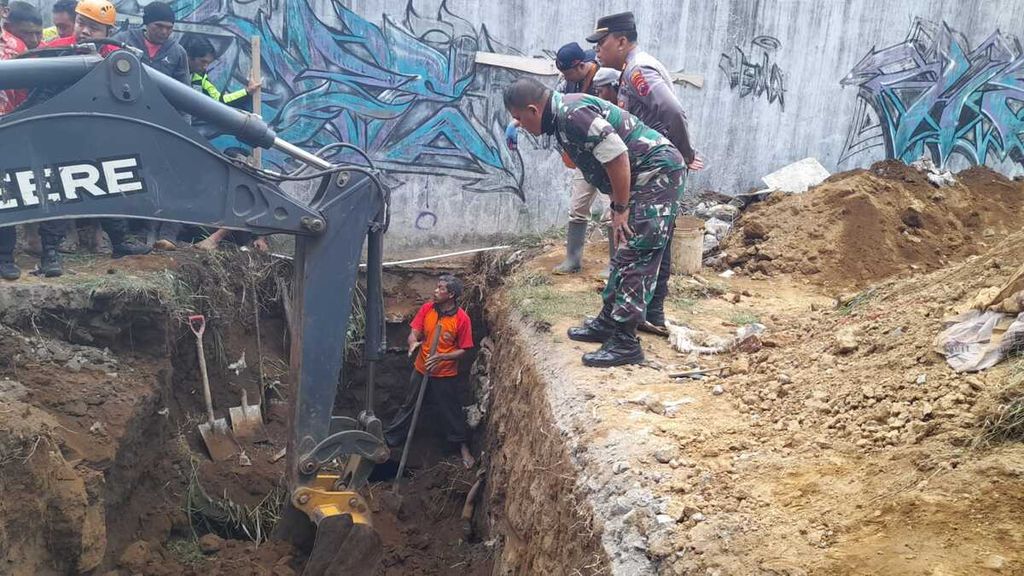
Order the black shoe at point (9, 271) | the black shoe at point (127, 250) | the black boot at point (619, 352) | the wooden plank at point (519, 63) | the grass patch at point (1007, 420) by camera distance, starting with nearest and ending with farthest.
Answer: the grass patch at point (1007, 420) < the black boot at point (619, 352) < the black shoe at point (9, 271) < the black shoe at point (127, 250) < the wooden plank at point (519, 63)

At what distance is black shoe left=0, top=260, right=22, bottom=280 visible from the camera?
231 inches

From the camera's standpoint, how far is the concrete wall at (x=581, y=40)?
9070 mm

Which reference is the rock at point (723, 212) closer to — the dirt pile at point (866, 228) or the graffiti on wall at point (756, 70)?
the dirt pile at point (866, 228)

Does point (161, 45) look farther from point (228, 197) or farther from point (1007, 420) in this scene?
point (1007, 420)

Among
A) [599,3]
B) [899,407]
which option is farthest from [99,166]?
[599,3]

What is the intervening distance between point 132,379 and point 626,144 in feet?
12.2

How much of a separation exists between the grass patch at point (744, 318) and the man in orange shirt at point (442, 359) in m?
2.53

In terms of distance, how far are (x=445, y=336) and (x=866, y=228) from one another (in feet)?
15.1

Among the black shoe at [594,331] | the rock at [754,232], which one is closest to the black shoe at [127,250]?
the black shoe at [594,331]

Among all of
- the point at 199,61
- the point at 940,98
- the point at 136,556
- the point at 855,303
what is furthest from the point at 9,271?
the point at 940,98

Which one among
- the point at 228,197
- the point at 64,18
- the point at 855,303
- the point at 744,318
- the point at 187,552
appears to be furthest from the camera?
the point at 64,18

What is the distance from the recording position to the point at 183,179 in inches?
151

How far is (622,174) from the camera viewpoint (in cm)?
475

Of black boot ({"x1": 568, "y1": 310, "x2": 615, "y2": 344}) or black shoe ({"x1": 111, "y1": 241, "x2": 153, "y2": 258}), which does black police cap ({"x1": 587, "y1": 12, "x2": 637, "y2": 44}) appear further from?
black shoe ({"x1": 111, "y1": 241, "x2": 153, "y2": 258})
